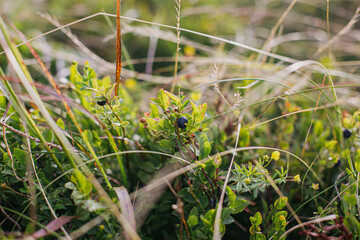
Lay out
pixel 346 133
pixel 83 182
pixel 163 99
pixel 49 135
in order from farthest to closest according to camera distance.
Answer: pixel 346 133
pixel 49 135
pixel 163 99
pixel 83 182

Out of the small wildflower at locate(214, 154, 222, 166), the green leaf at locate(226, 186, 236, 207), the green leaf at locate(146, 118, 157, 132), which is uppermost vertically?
the green leaf at locate(146, 118, 157, 132)

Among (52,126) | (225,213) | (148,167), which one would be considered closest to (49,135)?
(52,126)

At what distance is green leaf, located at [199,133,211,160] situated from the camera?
81 cm

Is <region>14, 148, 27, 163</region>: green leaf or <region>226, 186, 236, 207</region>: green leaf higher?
<region>14, 148, 27, 163</region>: green leaf

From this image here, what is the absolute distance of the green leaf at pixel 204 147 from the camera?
81 cm

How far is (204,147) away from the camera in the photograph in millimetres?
813

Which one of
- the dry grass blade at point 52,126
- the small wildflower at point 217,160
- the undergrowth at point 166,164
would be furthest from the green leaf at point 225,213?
the dry grass blade at point 52,126

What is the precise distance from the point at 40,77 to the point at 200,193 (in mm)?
1221

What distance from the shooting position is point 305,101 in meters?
1.44

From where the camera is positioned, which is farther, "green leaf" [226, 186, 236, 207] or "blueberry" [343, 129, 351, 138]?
"blueberry" [343, 129, 351, 138]

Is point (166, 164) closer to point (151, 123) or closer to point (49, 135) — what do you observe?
point (151, 123)

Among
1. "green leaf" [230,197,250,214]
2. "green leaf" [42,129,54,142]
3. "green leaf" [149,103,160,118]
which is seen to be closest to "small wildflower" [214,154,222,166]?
"green leaf" [230,197,250,214]

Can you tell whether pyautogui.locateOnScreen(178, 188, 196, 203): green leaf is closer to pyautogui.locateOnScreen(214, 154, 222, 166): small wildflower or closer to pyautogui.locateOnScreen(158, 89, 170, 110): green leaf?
pyautogui.locateOnScreen(214, 154, 222, 166): small wildflower

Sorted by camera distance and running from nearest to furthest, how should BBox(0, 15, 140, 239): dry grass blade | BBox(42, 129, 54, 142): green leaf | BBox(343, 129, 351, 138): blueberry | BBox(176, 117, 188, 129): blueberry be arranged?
BBox(0, 15, 140, 239): dry grass blade → BBox(176, 117, 188, 129): blueberry → BBox(42, 129, 54, 142): green leaf → BBox(343, 129, 351, 138): blueberry
